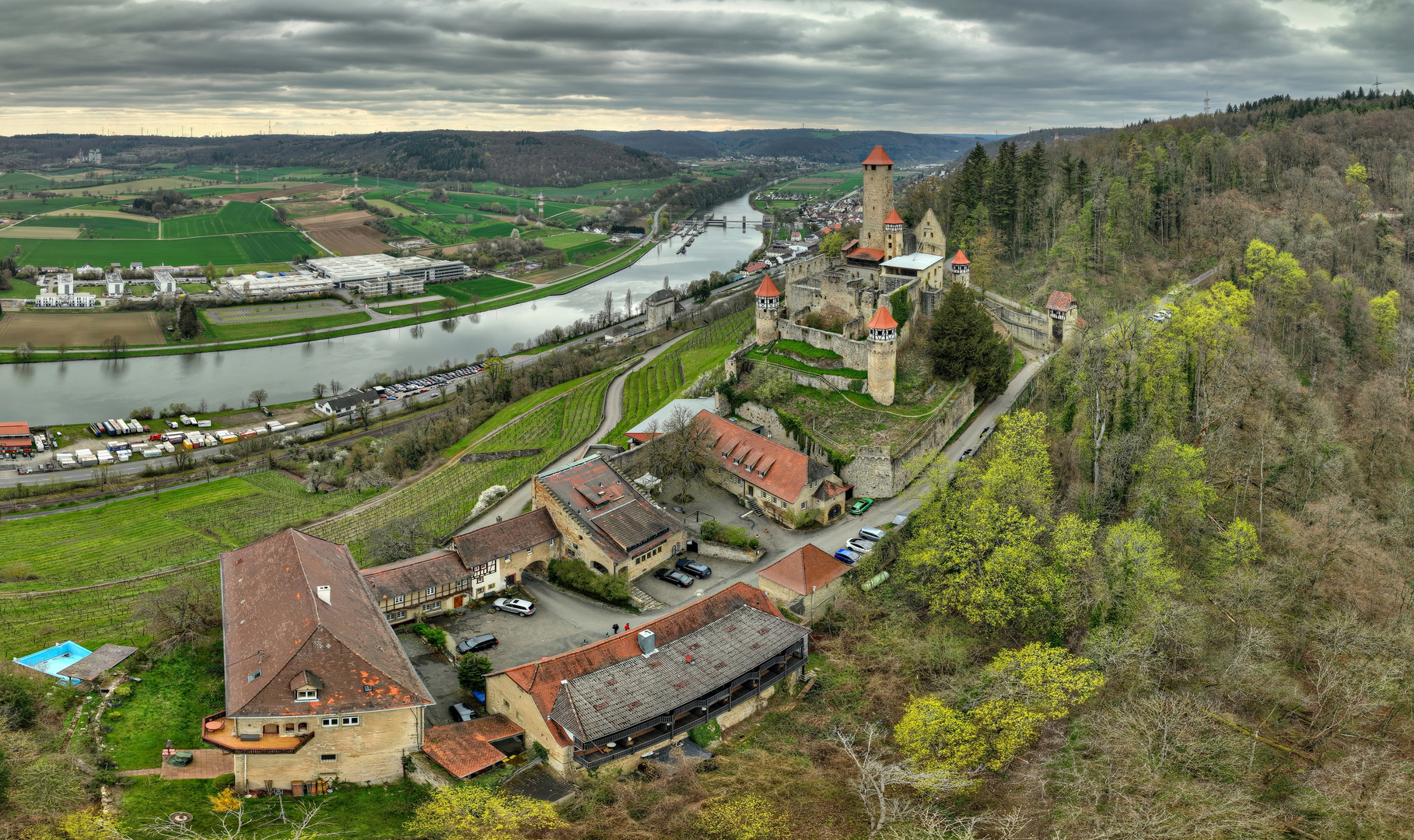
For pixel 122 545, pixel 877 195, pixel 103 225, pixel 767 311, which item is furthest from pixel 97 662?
pixel 103 225

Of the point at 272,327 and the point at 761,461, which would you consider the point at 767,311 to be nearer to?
the point at 761,461

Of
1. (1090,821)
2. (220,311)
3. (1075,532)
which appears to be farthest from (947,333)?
(220,311)

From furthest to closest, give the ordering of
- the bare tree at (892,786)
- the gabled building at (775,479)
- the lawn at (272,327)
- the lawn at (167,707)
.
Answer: the lawn at (272,327), the gabled building at (775,479), the lawn at (167,707), the bare tree at (892,786)

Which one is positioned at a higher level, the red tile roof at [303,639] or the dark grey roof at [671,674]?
the red tile roof at [303,639]

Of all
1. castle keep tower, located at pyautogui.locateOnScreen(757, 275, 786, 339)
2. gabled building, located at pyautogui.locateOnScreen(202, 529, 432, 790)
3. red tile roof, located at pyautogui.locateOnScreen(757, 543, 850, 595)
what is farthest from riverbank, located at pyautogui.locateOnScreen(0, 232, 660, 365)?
red tile roof, located at pyautogui.locateOnScreen(757, 543, 850, 595)

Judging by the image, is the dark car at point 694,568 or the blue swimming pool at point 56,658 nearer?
the blue swimming pool at point 56,658

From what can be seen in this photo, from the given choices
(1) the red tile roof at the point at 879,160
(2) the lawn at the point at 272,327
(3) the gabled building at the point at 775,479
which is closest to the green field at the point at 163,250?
(2) the lawn at the point at 272,327

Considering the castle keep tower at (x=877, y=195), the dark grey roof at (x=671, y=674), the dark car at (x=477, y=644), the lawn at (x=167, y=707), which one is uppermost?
the castle keep tower at (x=877, y=195)

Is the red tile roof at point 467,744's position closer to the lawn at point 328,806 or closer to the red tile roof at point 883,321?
the lawn at point 328,806

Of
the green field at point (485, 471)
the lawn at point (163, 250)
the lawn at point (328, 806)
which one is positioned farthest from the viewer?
the lawn at point (163, 250)
